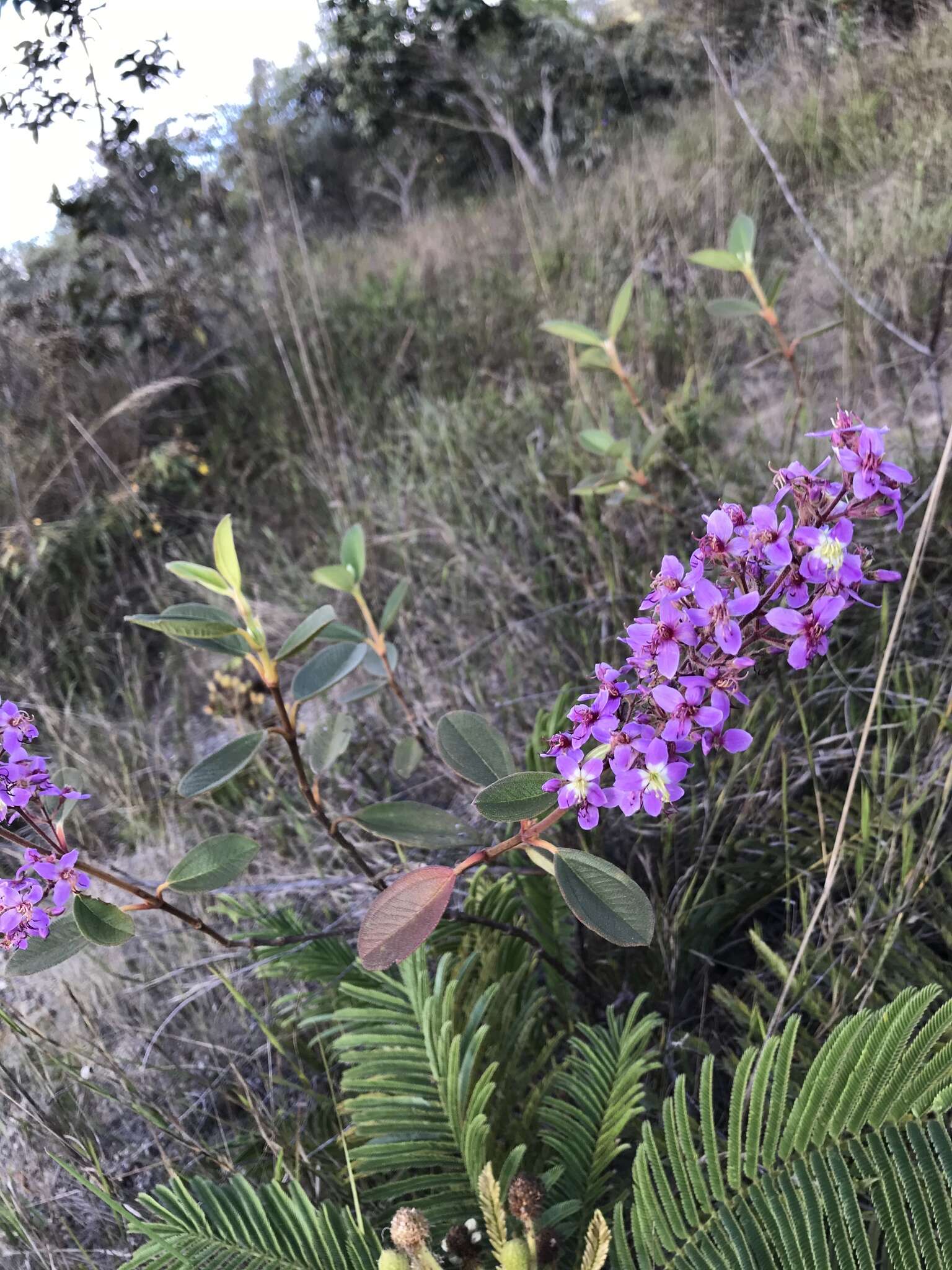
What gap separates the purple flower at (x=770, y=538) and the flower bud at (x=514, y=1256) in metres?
0.54

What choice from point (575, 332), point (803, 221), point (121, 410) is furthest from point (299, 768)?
point (121, 410)

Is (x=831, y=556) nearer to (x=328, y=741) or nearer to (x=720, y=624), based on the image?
(x=720, y=624)

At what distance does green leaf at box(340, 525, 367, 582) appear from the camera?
139 centimetres

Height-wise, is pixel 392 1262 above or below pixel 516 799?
below

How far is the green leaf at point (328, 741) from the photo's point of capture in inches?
48.6

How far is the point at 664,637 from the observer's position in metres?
0.65

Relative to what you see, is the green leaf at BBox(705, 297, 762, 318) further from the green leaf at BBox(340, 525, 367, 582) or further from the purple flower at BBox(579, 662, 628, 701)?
the purple flower at BBox(579, 662, 628, 701)

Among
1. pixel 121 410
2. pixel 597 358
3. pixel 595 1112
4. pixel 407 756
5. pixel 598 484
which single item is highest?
pixel 121 410

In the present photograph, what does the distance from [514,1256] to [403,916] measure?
10.3 inches

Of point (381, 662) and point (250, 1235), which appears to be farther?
point (381, 662)

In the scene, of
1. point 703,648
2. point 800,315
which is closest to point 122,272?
point 800,315

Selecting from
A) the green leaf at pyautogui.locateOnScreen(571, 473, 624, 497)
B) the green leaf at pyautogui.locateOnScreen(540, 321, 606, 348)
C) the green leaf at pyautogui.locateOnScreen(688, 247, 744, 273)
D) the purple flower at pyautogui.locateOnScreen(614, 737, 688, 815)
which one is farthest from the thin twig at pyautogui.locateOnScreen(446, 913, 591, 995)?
the green leaf at pyautogui.locateOnScreen(688, 247, 744, 273)

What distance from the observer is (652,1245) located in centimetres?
78

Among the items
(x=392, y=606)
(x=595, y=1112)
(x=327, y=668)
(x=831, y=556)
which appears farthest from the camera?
(x=392, y=606)
